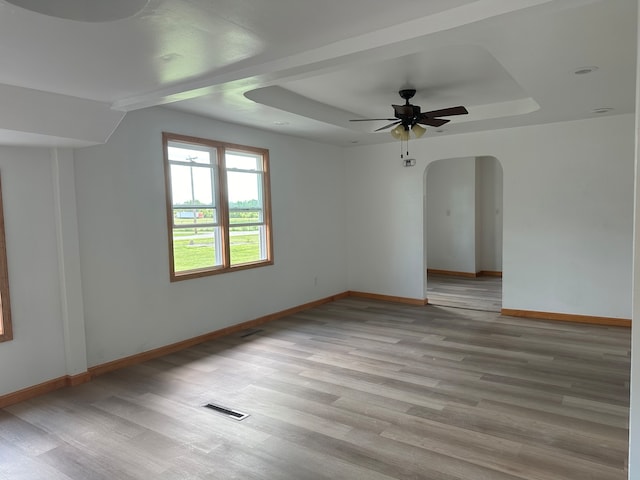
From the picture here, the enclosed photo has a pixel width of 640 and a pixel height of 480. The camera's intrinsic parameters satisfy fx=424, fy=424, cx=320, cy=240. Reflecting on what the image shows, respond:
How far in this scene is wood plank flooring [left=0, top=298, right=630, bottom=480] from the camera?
2.56m

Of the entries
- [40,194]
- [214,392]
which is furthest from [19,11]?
[214,392]

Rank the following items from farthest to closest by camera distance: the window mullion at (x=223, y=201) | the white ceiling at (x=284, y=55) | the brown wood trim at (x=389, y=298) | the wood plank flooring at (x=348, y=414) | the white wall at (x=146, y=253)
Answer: the brown wood trim at (x=389, y=298)
the window mullion at (x=223, y=201)
the white wall at (x=146, y=253)
the wood plank flooring at (x=348, y=414)
the white ceiling at (x=284, y=55)

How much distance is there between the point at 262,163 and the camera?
19.1ft

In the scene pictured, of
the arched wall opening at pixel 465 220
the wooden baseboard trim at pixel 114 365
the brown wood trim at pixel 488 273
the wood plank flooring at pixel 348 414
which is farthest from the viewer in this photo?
the brown wood trim at pixel 488 273

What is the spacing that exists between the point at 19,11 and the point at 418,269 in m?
5.93

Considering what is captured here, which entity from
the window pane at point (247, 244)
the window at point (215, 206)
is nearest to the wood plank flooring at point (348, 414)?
the window at point (215, 206)

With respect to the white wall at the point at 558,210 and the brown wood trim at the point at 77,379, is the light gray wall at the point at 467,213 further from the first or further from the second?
the brown wood trim at the point at 77,379

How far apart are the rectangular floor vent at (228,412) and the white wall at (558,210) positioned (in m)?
4.23

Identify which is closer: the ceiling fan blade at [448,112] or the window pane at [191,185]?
the ceiling fan blade at [448,112]

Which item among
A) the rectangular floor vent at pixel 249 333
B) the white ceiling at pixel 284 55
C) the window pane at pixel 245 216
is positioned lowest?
the rectangular floor vent at pixel 249 333

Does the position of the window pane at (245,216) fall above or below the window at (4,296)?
above

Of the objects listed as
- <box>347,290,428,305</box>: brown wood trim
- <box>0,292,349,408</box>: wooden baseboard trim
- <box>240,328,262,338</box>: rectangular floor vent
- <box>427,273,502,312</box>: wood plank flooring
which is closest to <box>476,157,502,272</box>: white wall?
<box>427,273,502,312</box>: wood plank flooring

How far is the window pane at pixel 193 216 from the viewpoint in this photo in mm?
4762

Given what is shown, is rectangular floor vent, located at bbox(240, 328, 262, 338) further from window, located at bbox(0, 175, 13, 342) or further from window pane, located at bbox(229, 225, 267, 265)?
window, located at bbox(0, 175, 13, 342)
